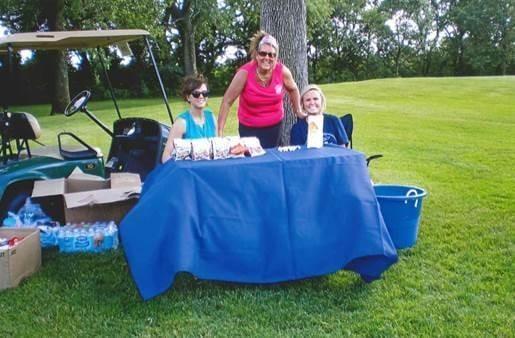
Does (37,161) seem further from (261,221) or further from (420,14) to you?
(420,14)

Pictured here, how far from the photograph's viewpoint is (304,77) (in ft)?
15.8

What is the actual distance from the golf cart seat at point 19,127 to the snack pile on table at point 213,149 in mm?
1815

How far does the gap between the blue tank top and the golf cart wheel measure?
60.4 inches

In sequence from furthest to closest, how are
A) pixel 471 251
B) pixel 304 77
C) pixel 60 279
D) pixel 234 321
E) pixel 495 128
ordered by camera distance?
1. pixel 495 128
2. pixel 304 77
3. pixel 471 251
4. pixel 60 279
5. pixel 234 321

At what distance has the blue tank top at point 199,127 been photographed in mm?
3539

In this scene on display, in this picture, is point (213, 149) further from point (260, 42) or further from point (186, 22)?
point (186, 22)

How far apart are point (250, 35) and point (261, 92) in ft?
78.2

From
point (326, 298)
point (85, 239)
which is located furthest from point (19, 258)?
point (326, 298)

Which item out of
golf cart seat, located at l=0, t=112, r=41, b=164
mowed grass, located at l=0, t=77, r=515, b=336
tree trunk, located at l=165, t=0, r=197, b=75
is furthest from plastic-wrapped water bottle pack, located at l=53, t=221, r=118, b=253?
tree trunk, located at l=165, t=0, r=197, b=75

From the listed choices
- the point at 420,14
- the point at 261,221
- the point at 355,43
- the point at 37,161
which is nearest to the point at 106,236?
the point at 37,161

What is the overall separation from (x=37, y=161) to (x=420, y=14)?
37.7 m

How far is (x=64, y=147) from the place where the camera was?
15.7 feet

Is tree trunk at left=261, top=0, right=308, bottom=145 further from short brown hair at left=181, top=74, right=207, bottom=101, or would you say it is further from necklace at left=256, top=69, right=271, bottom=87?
short brown hair at left=181, top=74, right=207, bottom=101

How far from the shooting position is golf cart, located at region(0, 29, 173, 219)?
4035mm
